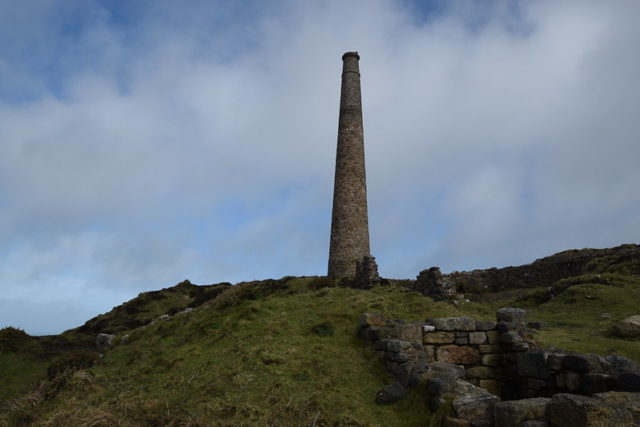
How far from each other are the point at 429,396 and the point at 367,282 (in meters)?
21.4

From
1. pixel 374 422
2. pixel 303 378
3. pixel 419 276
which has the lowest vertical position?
pixel 374 422

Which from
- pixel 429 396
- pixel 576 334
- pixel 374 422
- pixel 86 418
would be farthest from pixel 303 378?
pixel 576 334

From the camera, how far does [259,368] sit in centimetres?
1089

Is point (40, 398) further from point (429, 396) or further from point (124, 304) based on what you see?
point (124, 304)

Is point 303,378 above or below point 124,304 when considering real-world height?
below

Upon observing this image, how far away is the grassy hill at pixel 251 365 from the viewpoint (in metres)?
8.78

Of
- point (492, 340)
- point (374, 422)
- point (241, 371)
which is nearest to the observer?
point (374, 422)

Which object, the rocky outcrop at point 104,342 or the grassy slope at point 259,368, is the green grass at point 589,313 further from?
the rocky outcrop at point 104,342

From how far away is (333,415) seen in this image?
27.9 feet

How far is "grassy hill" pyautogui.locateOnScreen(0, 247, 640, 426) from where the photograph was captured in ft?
28.8

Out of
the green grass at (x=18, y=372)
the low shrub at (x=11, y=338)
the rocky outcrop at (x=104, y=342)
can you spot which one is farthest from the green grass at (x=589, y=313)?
the low shrub at (x=11, y=338)

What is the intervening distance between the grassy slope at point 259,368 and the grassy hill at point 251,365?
0.12 ft

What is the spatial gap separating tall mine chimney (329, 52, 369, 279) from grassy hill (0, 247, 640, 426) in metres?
14.4

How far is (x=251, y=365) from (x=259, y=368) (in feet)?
1.03
